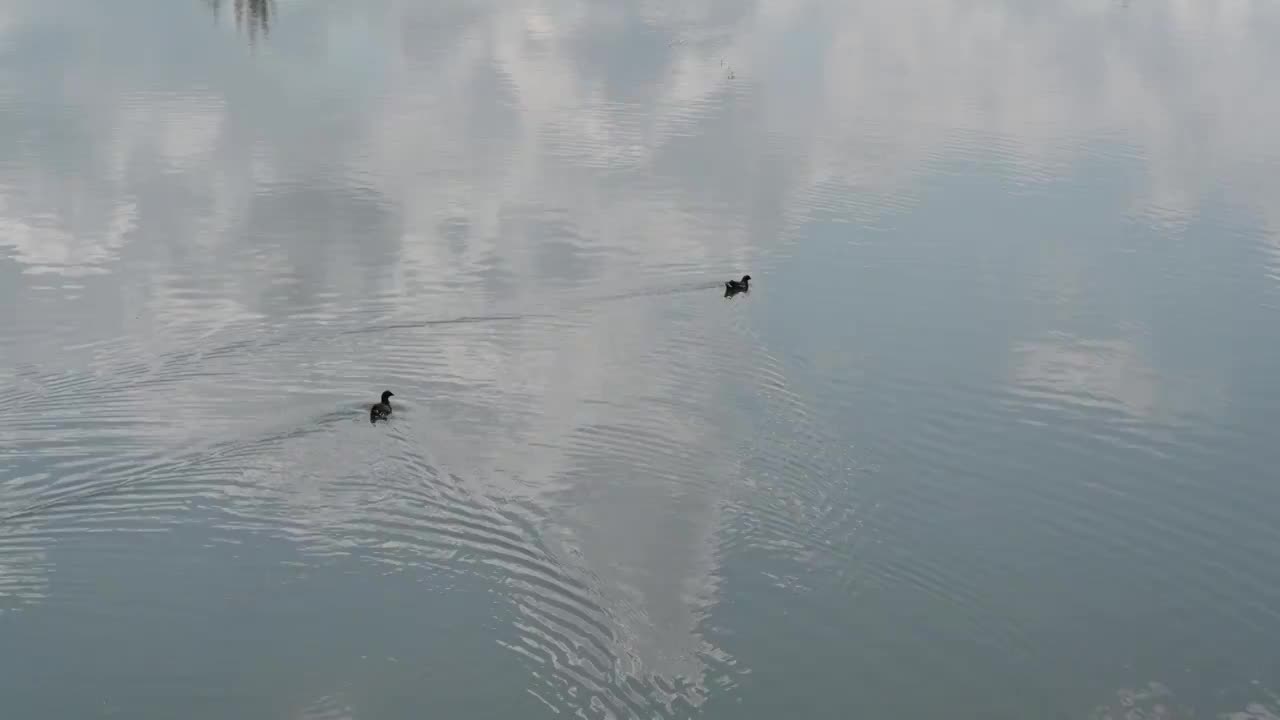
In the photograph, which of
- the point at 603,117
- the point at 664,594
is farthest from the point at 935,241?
the point at 664,594

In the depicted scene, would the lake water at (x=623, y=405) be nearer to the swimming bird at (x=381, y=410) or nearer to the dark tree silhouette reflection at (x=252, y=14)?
the swimming bird at (x=381, y=410)

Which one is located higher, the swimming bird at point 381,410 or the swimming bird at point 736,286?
the swimming bird at point 736,286

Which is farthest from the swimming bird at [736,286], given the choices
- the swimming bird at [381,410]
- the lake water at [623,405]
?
the swimming bird at [381,410]

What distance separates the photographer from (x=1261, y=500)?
18.4 m

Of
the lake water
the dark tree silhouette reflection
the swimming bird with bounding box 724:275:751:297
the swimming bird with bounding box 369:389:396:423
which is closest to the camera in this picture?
the lake water

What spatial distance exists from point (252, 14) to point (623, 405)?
33.0m

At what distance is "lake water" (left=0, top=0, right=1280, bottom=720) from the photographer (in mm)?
14344

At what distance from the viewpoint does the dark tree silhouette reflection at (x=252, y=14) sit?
44.9 meters

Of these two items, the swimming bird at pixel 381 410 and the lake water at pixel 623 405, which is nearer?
Result: the lake water at pixel 623 405

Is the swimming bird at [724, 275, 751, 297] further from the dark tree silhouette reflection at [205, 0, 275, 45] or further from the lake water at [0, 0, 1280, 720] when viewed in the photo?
the dark tree silhouette reflection at [205, 0, 275, 45]

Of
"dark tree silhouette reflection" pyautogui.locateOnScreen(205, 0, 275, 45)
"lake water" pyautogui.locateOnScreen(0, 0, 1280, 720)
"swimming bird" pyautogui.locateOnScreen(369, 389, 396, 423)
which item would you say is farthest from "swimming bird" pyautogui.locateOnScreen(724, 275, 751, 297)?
"dark tree silhouette reflection" pyautogui.locateOnScreen(205, 0, 275, 45)

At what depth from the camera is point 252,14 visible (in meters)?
47.7

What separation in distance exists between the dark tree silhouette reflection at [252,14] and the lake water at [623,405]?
6263mm

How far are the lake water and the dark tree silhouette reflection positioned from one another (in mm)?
6263
